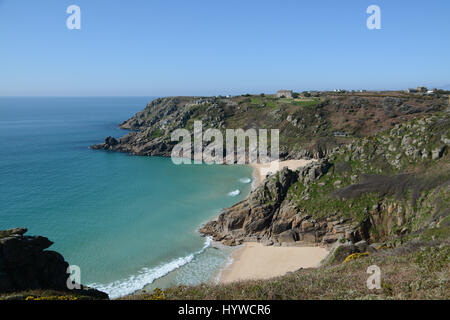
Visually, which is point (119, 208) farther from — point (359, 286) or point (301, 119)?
point (301, 119)

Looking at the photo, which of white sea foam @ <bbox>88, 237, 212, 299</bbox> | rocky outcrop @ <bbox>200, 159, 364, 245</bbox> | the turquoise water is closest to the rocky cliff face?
the turquoise water

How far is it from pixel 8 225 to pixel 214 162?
47620 millimetres

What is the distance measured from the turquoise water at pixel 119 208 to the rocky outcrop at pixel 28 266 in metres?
9.55

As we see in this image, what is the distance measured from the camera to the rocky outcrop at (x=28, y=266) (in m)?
16.7

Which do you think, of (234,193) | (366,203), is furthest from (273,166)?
(366,203)

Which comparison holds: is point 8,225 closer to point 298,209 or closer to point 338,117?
point 298,209

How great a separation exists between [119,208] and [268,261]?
2695 centimetres

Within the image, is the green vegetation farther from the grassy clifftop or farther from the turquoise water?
the turquoise water

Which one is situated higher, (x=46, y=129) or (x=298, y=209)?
(x=46, y=129)

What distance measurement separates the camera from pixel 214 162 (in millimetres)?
79625

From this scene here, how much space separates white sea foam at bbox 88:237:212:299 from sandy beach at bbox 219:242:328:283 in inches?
213

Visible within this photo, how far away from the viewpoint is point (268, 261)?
32062 mm
